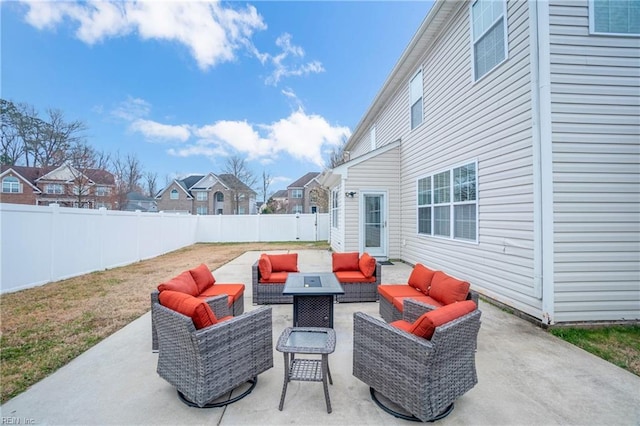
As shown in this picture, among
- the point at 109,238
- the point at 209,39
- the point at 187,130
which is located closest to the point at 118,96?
the point at 187,130

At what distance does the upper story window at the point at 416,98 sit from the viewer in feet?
24.1

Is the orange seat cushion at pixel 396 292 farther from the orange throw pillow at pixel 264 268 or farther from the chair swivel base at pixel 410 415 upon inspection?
the orange throw pillow at pixel 264 268

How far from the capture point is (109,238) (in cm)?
778

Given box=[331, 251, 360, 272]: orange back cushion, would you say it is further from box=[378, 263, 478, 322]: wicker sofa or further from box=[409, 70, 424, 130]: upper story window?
box=[409, 70, 424, 130]: upper story window

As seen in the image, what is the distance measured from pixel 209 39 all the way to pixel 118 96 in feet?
42.7

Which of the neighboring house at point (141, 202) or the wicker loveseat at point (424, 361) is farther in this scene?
the neighboring house at point (141, 202)

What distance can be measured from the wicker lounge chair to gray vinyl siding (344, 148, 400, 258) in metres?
6.30

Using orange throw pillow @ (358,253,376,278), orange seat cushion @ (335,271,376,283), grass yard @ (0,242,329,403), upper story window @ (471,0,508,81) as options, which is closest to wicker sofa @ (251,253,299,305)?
orange seat cushion @ (335,271,376,283)

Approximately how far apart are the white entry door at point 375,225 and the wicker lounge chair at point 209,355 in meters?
6.54

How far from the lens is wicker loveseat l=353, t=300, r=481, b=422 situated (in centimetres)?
188

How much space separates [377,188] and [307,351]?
23.3ft

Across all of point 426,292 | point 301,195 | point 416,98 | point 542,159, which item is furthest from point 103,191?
point 542,159

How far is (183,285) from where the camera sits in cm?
325

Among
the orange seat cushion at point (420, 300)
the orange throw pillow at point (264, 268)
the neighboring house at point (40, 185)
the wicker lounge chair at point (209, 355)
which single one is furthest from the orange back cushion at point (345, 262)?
the neighboring house at point (40, 185)
